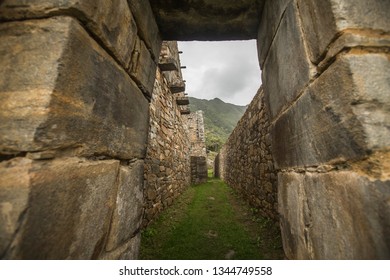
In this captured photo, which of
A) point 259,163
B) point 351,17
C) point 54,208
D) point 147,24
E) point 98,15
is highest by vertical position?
point 147,24

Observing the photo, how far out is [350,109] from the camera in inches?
30.8

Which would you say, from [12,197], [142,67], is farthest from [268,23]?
[12,197]

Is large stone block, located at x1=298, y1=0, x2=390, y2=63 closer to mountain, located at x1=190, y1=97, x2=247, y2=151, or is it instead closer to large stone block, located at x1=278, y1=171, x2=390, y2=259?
large stone block, located at x1=278, y1=171, x2=390, y2=259

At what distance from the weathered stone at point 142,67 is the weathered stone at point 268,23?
3.44 ft

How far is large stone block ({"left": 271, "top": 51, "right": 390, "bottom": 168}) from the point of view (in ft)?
2.45

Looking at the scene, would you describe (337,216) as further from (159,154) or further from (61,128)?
(159,154)

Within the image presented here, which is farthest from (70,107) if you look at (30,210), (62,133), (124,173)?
(124,173)

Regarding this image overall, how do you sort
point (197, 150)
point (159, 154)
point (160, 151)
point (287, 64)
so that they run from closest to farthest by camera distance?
point (287, 64)
point (159, 154)
point (160, 151)
point (197, 150)

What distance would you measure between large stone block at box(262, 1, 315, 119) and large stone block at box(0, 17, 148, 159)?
1157 mm

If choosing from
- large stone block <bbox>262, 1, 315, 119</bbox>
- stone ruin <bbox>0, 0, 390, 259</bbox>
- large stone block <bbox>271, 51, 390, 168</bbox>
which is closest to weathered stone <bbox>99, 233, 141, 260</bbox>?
stone ruin <bbox>0, 0, 390, 259</bbox>

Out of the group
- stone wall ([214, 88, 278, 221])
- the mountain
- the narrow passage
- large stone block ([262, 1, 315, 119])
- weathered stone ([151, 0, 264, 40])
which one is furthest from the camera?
the mountain

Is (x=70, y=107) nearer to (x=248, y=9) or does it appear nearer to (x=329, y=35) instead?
(x=329, y=35)

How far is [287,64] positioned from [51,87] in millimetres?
1367

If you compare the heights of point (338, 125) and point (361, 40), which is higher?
point (361, 40)
